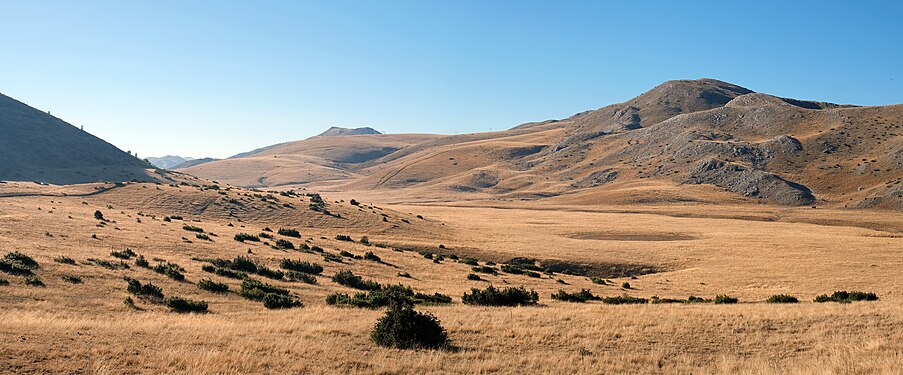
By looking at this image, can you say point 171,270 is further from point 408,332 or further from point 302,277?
point 408,332

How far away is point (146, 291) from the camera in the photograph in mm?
26172

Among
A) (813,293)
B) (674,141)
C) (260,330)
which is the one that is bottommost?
(813,293)

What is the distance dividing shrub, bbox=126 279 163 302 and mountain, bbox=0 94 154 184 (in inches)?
5818

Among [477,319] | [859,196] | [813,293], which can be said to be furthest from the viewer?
[859,196]

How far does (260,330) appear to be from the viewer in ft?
60.5

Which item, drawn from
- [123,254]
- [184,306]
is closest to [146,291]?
[184,306]

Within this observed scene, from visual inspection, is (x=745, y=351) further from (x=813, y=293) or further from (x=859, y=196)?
(x=859, y=196)

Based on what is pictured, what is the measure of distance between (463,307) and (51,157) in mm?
196966

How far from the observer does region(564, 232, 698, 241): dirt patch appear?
71875 millimetres

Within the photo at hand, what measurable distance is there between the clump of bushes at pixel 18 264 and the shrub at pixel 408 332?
20502mm

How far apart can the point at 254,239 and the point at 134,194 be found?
46.0 m

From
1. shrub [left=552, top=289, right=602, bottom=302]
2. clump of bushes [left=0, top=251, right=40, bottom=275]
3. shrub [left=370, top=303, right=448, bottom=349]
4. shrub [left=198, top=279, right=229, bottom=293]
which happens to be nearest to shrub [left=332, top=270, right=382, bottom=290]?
shrub [left=198, top=279, right=229, bottom=293]

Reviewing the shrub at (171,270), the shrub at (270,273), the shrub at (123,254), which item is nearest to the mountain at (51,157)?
the shrub at (123,254)

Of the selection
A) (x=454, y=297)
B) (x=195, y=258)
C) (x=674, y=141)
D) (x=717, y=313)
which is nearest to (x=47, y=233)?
(x=195, y=258)
